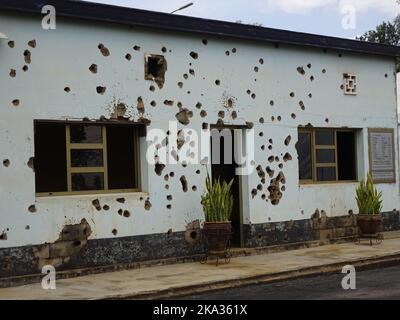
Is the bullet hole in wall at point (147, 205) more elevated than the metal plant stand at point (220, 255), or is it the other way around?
the bullet hole in wall at point (147, 205)

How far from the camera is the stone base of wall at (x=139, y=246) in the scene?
34.6 feet

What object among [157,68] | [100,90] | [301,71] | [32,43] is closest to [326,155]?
[301,71]

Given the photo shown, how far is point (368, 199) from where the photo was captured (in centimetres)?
1468

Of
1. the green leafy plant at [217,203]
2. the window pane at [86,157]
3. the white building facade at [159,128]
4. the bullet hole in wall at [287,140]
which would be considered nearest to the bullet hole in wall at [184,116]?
the white building facade at [159,128]

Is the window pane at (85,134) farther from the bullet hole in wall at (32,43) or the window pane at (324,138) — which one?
the window pane at (324,138)

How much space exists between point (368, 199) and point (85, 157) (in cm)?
651

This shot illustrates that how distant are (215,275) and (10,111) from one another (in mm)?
4163

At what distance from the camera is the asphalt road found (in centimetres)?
946

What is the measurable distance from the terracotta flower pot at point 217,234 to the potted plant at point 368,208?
3988 mm

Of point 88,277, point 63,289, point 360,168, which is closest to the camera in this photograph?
point 63,289

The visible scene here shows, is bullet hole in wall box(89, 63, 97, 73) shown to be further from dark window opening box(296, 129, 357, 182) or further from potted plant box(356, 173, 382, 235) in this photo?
potted plant box(356, 173, 382, 235)

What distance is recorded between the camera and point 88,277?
1091 cm
